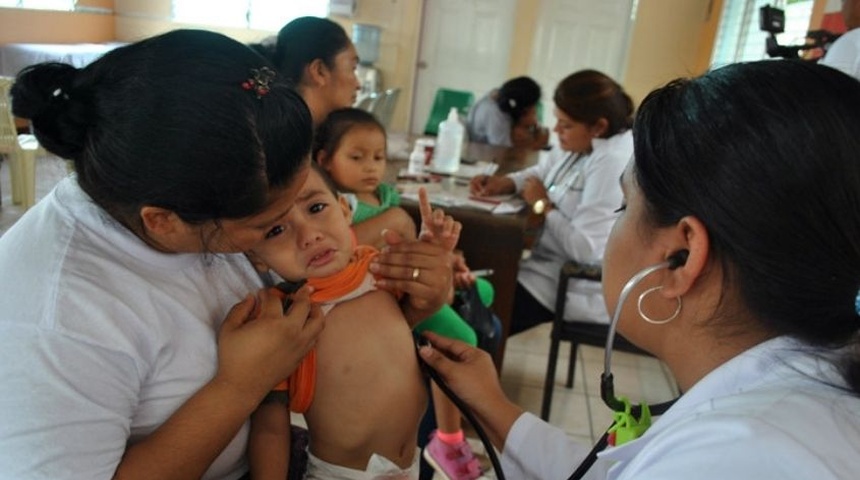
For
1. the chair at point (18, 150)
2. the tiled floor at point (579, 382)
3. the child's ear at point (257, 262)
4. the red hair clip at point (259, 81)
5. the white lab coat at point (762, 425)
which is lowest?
the tiled floor at point (579, 382)

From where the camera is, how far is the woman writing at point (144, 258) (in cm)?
71

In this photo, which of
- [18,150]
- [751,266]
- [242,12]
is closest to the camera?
[751,266]

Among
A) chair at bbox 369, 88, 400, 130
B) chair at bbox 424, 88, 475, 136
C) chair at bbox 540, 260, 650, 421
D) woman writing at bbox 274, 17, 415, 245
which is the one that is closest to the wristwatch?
chair at bbox 540, 260, 650, 421

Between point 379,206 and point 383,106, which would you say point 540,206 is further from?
point 383,106

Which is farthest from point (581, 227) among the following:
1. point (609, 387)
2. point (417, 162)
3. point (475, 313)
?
point (609, 387)

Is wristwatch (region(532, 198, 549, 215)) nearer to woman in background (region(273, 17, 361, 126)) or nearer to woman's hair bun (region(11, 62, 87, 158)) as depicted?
woman in background (region(273, 17, 361, 126))

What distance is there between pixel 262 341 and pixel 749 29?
223 inches

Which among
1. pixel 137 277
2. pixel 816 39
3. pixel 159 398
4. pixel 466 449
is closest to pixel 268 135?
pixel 137 277

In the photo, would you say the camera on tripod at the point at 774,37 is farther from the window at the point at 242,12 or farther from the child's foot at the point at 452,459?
the window at the point at 242,12

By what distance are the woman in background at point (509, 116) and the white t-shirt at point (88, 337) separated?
364 centimetres

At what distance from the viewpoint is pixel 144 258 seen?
858 millimetres

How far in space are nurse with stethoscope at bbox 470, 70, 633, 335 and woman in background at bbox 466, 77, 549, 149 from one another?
1783 millimetres

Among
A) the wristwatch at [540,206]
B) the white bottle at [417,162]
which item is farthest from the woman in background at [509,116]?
the wristwatch at [540,206]

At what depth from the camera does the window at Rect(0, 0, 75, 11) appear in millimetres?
6820
